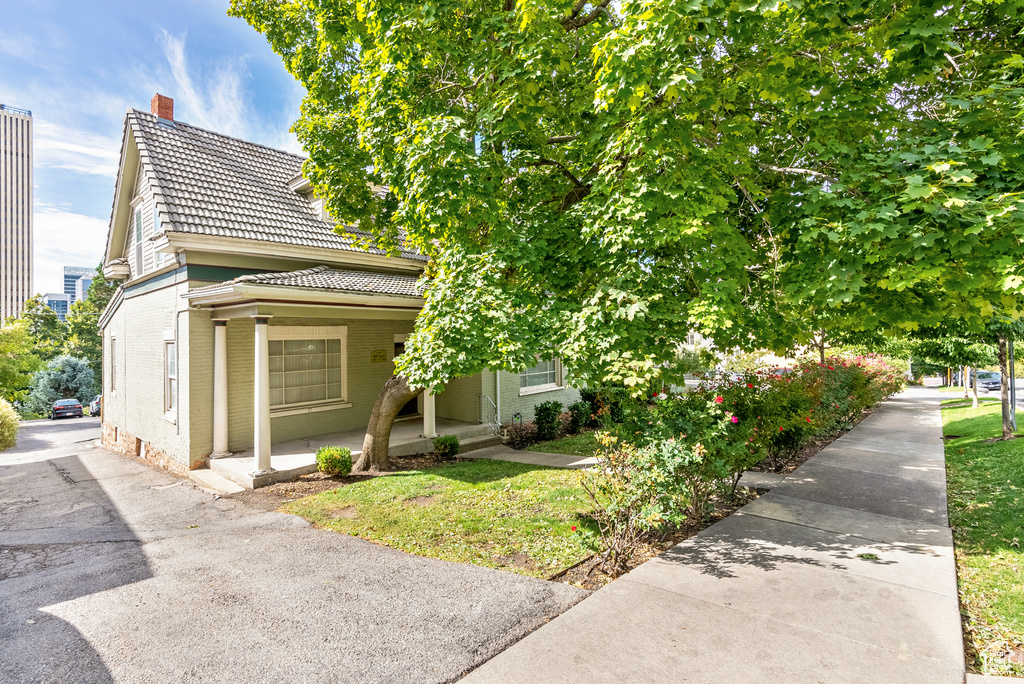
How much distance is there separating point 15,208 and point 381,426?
15029 cm

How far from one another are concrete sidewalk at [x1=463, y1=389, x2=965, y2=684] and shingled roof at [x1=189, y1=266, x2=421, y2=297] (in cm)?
724

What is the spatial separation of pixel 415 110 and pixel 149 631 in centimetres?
690

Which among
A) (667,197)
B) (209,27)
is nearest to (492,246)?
(667,197)

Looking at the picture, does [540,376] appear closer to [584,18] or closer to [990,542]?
[584,18]

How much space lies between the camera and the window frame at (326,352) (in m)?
11.3

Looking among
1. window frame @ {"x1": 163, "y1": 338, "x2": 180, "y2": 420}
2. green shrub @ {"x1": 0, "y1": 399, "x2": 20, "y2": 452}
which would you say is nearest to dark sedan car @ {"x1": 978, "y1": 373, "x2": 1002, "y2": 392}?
window frame @ {"x1": 163, "y1": 338, "x2": 180, "y2": 420}

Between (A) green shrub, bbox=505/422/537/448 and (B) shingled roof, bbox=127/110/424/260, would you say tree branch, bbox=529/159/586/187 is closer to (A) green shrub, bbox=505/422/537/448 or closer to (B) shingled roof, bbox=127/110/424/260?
(B) shingled roof, bbox=127/110/424/260

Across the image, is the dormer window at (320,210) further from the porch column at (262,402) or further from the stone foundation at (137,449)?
the stone foundation at (137,449)

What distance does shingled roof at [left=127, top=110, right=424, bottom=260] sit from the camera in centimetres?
1038

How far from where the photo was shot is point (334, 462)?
29.9ft

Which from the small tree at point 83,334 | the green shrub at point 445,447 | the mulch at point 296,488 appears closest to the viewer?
the mulch at point 296,488

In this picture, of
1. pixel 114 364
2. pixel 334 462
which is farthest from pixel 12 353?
pixel 334 462

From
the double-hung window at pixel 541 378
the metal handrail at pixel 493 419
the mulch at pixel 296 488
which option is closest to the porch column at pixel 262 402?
the mulch at pixel 296 488

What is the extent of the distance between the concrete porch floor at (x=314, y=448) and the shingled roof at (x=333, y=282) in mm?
3431
